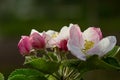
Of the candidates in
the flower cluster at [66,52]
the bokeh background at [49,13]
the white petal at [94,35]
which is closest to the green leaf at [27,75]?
the flower cluster at [66,52]

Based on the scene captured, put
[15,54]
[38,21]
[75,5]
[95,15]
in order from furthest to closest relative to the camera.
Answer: [75,5] < [38,21] < [95,15] < [15,54]

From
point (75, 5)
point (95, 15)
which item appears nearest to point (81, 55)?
point (95, 15)

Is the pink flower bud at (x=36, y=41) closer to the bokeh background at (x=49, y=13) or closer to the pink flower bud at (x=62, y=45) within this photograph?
the pink flower bud at (x=62, y=45)

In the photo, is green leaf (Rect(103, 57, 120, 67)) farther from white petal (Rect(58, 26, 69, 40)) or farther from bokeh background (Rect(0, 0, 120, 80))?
bokeh background (Rect(0, 0, 120, 80))

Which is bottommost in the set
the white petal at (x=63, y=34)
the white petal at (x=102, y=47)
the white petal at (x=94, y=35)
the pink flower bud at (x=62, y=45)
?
the white petal at (x=102, y=47)

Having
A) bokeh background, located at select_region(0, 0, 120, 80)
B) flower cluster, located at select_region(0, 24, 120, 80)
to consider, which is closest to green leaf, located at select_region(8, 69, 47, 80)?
flower cluster, located at select_region(0, 24, 120, 80)

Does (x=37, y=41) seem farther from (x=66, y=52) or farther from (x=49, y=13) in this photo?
(x=49, y=13)

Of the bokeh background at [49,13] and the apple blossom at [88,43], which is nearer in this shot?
the apple blossom at [88,43]

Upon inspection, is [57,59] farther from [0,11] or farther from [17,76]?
[0,11]
